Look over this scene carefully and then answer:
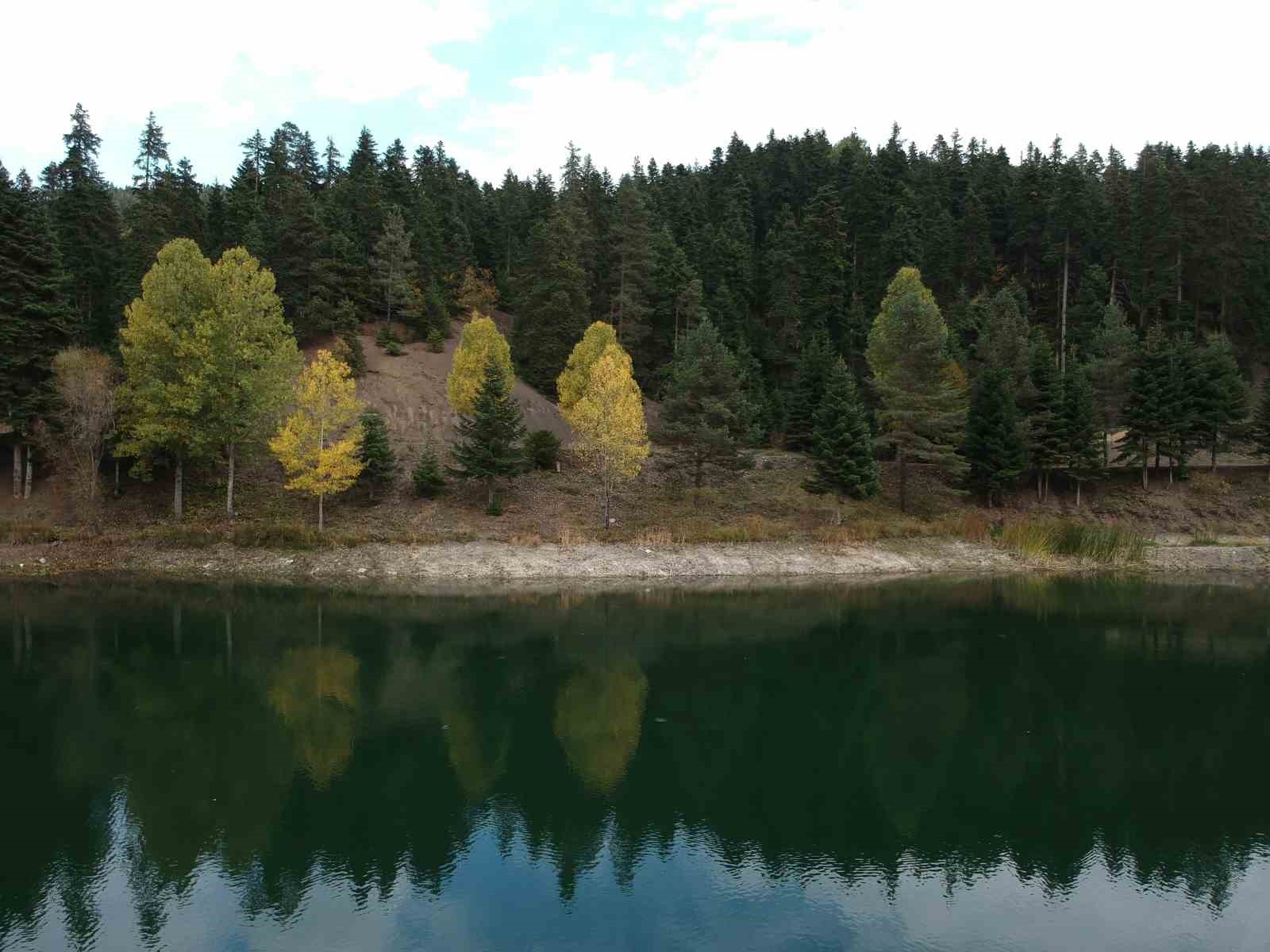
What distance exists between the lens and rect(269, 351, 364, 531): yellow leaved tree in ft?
143

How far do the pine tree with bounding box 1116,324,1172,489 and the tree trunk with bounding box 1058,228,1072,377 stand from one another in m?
11.5

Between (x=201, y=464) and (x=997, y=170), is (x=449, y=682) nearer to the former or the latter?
(x=201, y=464)

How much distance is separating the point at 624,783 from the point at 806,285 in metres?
64.8

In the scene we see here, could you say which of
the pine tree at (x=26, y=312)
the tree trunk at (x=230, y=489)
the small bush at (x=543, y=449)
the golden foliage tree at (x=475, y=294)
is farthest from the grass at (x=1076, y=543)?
the pine tree at (x=26, y=312)

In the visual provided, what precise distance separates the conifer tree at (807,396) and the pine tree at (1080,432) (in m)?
14.7

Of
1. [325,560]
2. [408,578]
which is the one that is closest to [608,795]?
[408,578]

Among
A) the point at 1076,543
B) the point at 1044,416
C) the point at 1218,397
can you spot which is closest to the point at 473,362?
the point at 1044,416

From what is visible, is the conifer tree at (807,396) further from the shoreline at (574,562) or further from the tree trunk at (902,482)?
the shoreline at (574,562)

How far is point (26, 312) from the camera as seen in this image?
4503 centimetres

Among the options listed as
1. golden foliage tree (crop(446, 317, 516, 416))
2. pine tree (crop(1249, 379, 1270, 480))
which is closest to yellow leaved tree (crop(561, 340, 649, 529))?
golden foliage tree (crop(446, 317, 516, 416))

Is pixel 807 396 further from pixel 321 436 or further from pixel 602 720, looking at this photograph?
pixel 602 720

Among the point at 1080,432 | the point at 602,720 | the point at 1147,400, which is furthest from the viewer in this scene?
the point at 1147,400

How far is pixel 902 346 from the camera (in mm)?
50531

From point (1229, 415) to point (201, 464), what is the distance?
61.1 metres
